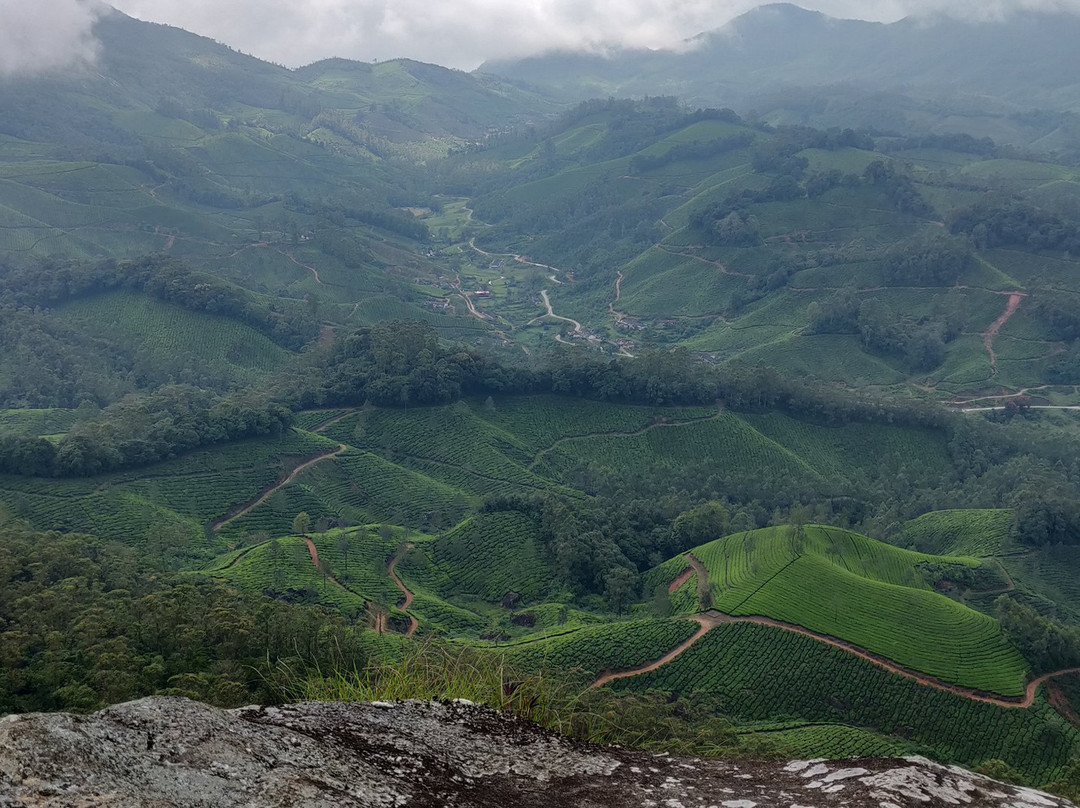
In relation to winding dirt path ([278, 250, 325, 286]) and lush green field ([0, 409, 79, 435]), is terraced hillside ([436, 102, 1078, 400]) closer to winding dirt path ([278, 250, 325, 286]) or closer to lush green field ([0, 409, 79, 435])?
winding dirt path ([278, 250, 325, 286])

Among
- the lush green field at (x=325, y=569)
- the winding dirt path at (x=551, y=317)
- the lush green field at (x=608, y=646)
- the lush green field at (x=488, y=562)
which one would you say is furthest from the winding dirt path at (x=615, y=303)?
the lush green field at (x=608, y=646)

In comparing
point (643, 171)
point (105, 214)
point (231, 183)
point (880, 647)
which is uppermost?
point (643, 171)

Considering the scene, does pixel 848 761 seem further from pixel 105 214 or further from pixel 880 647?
pixel 105 214

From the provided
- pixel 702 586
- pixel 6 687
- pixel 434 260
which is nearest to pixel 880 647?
pixel 702 586

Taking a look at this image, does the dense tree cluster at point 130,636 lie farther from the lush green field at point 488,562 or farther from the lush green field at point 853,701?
the lush green field at point 853,701

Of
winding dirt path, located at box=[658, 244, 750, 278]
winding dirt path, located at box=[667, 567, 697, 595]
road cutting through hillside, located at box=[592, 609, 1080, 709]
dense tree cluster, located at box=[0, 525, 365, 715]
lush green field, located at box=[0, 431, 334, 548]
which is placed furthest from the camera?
winding dirt path, located at box=[658, 244, 750, 278]

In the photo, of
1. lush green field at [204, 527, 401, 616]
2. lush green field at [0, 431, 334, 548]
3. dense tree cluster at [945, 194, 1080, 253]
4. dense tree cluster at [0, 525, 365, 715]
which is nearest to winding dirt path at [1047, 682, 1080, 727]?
dense tree cluster at [0, 525, 365, 715]
